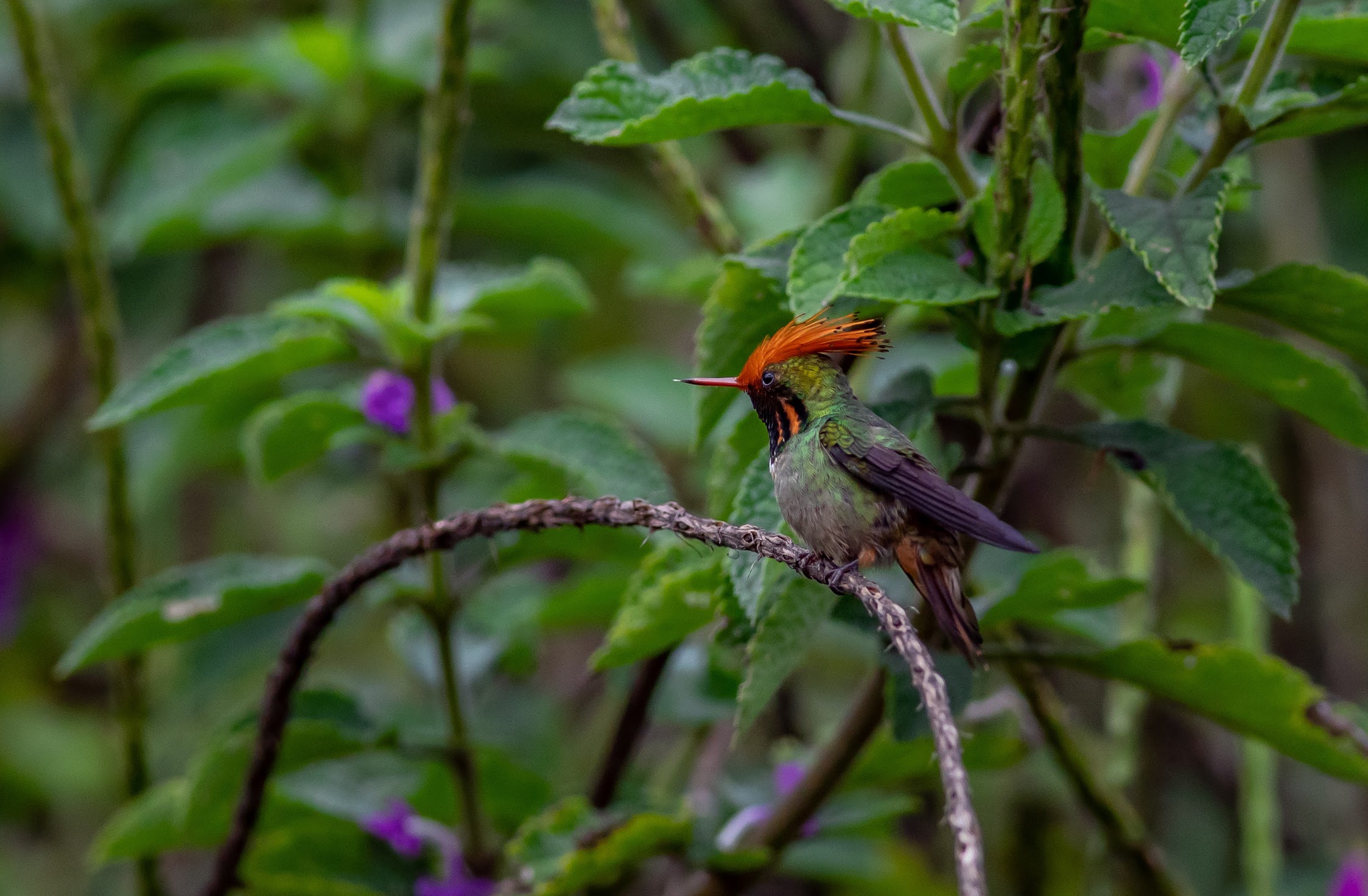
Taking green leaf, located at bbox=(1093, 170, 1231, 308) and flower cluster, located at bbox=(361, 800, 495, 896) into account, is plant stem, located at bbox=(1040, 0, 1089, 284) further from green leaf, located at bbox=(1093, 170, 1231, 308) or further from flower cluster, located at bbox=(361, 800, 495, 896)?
flower cluster, located at bbox=(361, 800, 495, 896)

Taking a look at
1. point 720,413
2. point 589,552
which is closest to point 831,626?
point 589,552

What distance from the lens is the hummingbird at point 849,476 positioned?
A: 37.1 inches

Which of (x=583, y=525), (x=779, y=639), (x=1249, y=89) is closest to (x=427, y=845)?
(x=779, y=639)

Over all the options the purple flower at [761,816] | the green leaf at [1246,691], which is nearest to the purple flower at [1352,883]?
the green leaf at [1246,691]

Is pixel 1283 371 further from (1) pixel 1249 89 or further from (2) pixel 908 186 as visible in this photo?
(2) pixel 908 186

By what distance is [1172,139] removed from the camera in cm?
111

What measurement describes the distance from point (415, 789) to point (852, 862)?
2.40ft

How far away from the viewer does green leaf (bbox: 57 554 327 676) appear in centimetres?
127

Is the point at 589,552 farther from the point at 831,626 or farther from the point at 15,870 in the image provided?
the point at 15,870

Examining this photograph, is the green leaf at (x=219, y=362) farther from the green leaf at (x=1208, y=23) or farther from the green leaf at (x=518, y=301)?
the green leaf at (x=1208, y=23)

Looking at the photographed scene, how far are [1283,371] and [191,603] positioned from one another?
1.07 m

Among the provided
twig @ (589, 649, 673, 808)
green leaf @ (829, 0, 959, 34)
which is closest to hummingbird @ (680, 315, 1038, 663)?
green leaf @ (829, 0, 959, 34)

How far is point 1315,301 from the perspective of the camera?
974 mm

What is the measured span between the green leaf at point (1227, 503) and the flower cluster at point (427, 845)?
90cm
